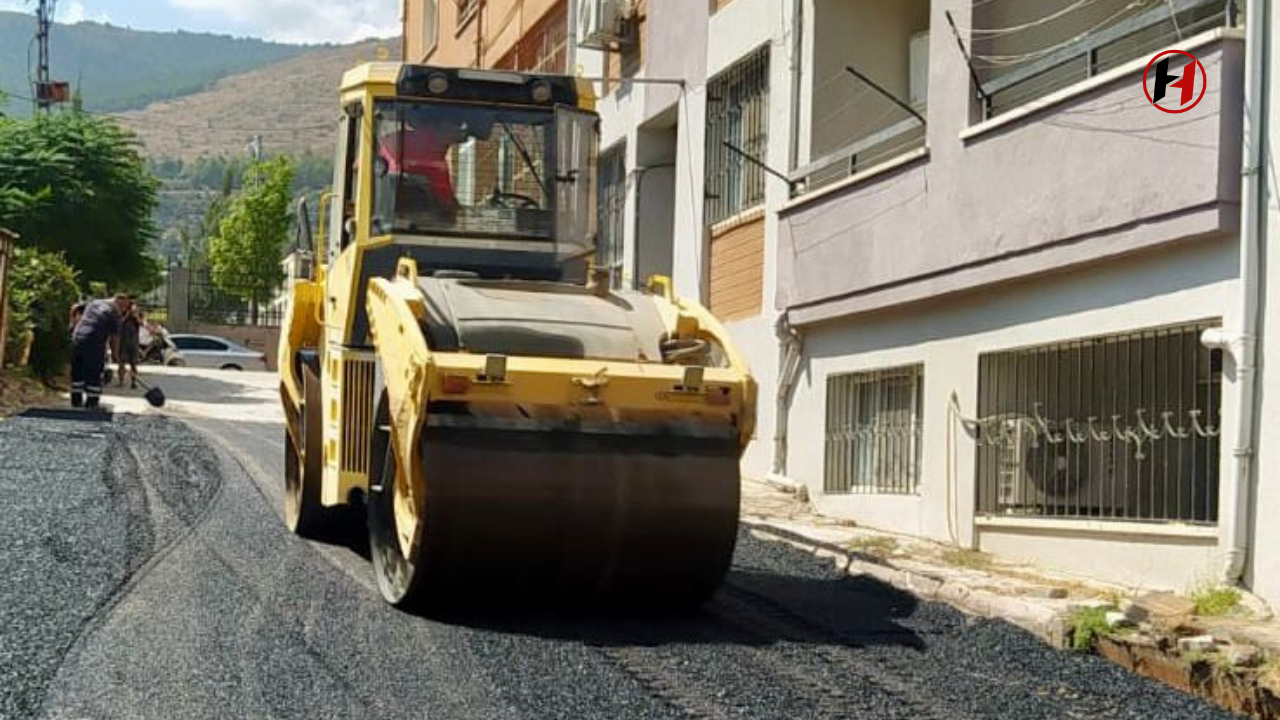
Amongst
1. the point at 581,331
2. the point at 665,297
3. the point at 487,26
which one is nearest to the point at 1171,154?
the point at 665,297

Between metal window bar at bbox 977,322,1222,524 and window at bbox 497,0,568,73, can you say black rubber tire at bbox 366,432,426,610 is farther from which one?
window at bbox 497,0,568,73

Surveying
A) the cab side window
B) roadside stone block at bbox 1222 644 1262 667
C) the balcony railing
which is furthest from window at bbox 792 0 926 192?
roadside stone block at bbox 1222 644 1262 667

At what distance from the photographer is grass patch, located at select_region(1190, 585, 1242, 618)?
28.7 feet

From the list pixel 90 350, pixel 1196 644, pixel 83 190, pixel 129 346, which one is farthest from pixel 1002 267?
pixel 83 190

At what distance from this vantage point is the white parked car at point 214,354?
127 feet

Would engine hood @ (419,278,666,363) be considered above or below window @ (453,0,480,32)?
below

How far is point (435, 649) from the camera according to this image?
305 inches

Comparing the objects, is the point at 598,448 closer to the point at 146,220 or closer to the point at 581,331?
the point at 581,331

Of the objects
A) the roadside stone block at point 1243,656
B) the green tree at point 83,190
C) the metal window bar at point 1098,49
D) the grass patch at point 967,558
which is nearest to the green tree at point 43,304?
the green tree at point 83,190

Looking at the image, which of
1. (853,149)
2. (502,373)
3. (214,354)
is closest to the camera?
(502,373)

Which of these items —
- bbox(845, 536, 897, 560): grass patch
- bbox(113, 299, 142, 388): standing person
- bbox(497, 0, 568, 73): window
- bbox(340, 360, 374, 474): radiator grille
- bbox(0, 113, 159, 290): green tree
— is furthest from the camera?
bbox(0, 113, 159, 290): green tree

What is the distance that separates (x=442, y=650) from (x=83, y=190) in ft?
77.1

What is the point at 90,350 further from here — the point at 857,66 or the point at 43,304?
the point at 857,66

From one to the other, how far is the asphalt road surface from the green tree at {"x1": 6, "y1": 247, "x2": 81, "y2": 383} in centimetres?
1301
